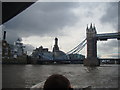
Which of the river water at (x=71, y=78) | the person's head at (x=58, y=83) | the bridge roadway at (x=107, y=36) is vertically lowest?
the river water at (x=71, y=78)

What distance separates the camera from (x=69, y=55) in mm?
69000

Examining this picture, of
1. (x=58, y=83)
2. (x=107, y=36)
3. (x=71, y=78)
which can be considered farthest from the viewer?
(x=107, y=36)

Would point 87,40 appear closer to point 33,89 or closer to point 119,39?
point 119,39

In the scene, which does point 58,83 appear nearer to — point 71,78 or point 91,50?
point 71,78

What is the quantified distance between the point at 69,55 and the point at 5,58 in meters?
23.2

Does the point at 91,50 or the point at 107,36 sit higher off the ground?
the point at 107,36

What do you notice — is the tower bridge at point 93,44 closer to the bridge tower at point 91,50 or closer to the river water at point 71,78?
the bridge tower at point 91,50

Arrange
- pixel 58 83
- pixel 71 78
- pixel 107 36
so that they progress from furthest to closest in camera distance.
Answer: pixel 107 36 → pixel 71 78 → pixel 58 83

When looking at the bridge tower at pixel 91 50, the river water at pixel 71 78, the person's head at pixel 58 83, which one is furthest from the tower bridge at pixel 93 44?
the person's head at pixel 58 83

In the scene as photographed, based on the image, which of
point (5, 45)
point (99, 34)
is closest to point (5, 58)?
point (5, 45)

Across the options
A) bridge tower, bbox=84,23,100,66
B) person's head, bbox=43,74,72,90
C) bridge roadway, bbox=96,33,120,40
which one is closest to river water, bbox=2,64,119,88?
person's head, bbox=43,74,72,90

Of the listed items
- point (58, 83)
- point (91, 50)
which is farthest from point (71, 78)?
point (91, 50)

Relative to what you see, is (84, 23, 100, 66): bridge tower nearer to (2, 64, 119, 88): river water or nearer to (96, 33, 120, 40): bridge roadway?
(96, 33, 120, 40): bridge roadway

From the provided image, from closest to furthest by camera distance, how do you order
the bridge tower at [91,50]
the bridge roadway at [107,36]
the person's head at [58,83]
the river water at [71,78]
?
the person's head at [58,83], the river water at [71,78], the bridge tower at [91,50], the bridge roadway at [107,36]
